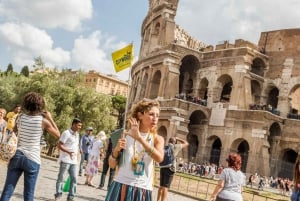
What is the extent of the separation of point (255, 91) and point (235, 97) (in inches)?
149

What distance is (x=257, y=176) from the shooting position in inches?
1210

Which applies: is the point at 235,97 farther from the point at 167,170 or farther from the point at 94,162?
the point at 167,170

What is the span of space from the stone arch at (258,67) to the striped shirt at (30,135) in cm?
3385

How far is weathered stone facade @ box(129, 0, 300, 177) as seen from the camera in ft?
110

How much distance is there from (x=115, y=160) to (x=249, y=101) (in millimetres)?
31950

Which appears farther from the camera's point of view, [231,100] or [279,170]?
[231,100]

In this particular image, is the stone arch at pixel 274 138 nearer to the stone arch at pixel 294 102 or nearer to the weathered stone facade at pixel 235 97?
the weathered stone facade at pixel 235 97

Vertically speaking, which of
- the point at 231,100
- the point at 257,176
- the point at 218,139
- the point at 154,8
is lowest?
the point at 257,176

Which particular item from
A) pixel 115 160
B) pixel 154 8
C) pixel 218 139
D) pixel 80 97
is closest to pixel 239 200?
pixel 115 160

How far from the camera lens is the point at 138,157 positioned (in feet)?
12.8

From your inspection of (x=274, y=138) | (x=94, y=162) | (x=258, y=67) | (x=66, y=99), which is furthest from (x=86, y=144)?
(x=258, y=67)

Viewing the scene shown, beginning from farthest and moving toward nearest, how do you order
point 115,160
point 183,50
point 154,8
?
point 154,8, point 183,50, point 115,160

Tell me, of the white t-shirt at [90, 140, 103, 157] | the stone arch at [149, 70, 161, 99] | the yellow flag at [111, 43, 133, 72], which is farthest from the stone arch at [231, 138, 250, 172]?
the yellow flag at [111, 43, 133, 72]

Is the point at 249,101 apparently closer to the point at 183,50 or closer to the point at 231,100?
the point at 231,100
